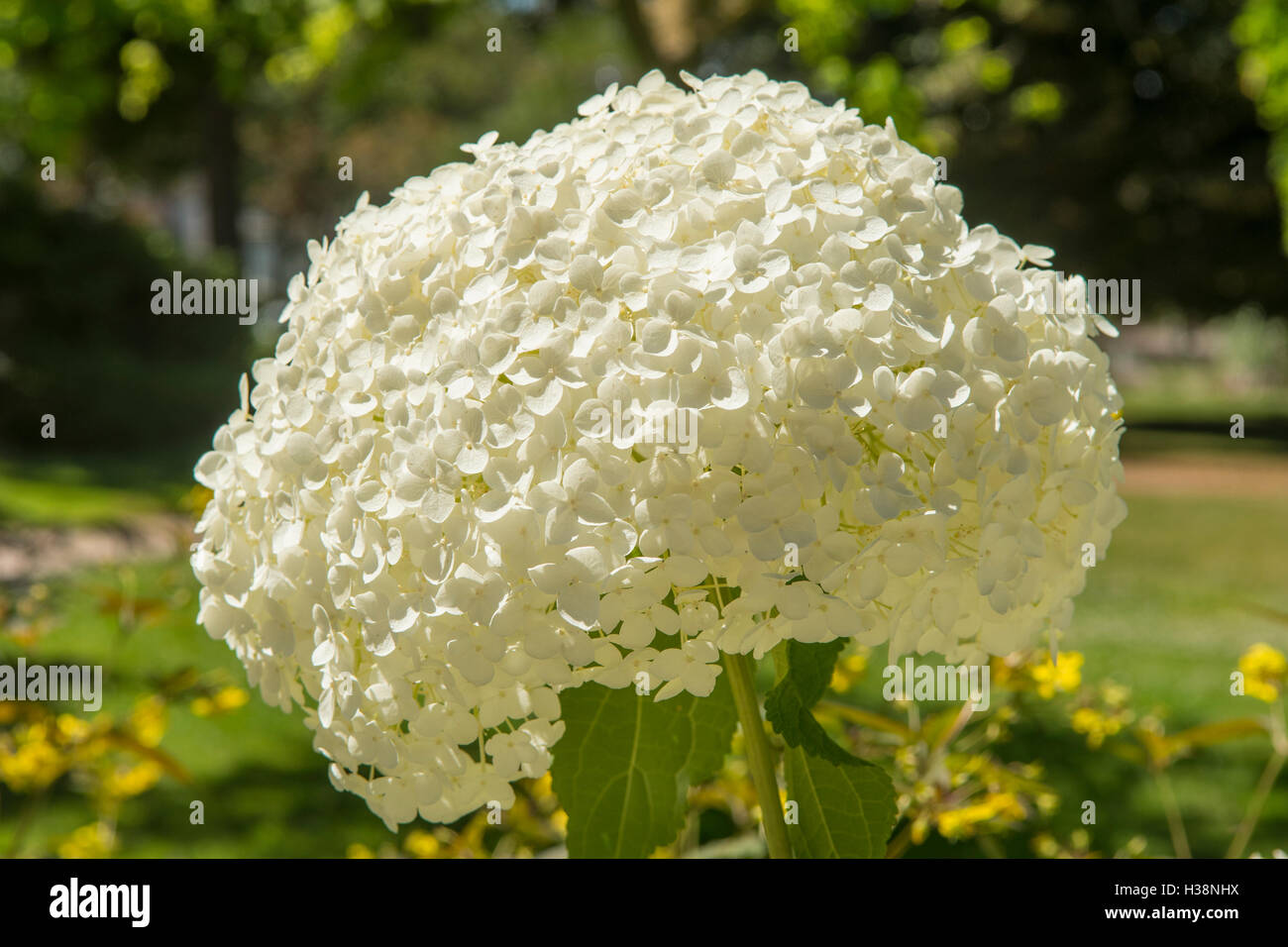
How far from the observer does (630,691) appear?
4.67 ft

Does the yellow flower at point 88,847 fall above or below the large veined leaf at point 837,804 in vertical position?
below

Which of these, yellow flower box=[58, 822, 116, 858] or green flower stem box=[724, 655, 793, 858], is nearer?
green flower stem box=[724, 655, 793, 858]

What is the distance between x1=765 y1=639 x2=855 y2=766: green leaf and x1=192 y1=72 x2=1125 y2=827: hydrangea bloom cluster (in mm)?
92

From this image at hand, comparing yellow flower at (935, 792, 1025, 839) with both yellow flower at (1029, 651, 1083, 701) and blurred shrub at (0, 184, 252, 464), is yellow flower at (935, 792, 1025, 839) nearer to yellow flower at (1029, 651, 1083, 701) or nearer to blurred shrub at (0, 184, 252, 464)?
yellow flower at (1029, 651, 1083, 701)

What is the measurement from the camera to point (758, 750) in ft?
4.45

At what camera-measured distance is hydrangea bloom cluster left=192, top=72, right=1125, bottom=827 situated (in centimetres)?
111

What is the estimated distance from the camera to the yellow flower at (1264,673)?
1.91 m

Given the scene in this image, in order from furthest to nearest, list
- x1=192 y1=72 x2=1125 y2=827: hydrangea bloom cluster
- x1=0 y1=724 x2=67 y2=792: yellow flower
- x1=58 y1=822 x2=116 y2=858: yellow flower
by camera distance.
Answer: x1=58 y1=822 x2=116 y2=858: yellow flower → x1=0 y1=724 x2=67 y2=792: yellow flower → x1=192 y1=72 x2=1125 y2=827: hydrangea bloom cluster

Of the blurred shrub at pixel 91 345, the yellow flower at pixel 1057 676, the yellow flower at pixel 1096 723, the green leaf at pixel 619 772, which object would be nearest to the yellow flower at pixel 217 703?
the green leaf at pixel 619 772

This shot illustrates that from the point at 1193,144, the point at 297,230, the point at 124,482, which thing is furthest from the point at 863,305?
the point at 297,230

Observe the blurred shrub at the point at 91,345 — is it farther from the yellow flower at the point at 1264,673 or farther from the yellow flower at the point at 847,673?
the yellow flower at the point at 1264,673

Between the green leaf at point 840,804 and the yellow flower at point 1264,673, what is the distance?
940 millimetres

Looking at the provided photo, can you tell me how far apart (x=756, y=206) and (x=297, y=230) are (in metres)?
34.1

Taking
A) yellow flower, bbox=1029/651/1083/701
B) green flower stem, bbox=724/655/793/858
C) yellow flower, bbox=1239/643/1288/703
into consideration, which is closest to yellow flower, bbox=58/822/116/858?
green flower stem, bbox=724/655/793/858
